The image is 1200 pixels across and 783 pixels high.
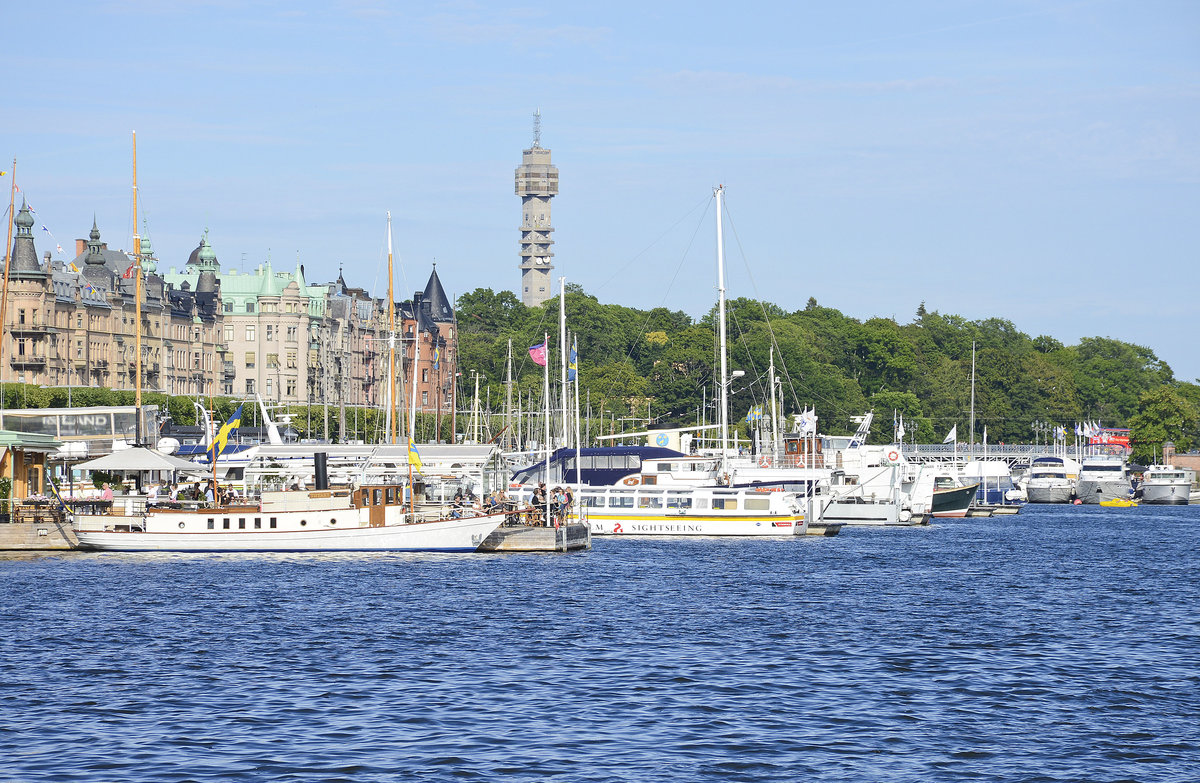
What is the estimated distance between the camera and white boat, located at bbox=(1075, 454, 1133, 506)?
164125 mm

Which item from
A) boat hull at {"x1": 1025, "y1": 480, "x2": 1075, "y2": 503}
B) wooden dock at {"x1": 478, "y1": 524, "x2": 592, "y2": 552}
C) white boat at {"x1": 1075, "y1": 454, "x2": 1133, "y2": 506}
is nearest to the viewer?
wooden dock at {"x1": 478, "y1": 524, "x2": 592, "y2": 552}

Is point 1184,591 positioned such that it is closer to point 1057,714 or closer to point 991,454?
point 1057,714

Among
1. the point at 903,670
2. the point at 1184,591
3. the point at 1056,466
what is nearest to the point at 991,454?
the point at 1056,466

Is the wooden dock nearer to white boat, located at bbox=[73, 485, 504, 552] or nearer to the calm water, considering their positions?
white boat, located at bbox=[73, 485, 504, 552]

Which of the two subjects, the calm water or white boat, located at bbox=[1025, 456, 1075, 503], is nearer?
the calm water

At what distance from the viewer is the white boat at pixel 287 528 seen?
67.2 m

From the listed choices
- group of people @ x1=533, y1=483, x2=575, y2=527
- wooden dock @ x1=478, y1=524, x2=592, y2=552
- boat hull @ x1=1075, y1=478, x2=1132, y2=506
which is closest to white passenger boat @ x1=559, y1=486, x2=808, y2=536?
group of people @ x1=533, y1=483, x2=575, y2=527

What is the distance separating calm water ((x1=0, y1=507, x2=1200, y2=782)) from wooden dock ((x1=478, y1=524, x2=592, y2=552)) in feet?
9.87

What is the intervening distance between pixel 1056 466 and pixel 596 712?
490 feet

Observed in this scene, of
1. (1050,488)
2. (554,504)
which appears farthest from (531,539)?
(1050,488)

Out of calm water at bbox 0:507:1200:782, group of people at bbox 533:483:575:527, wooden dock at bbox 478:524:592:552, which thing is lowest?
calm water at bbox 0:507:1200:782

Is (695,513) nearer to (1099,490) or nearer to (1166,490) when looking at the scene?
(1099,490)

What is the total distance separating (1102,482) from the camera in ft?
544

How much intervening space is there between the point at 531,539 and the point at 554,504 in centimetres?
347
